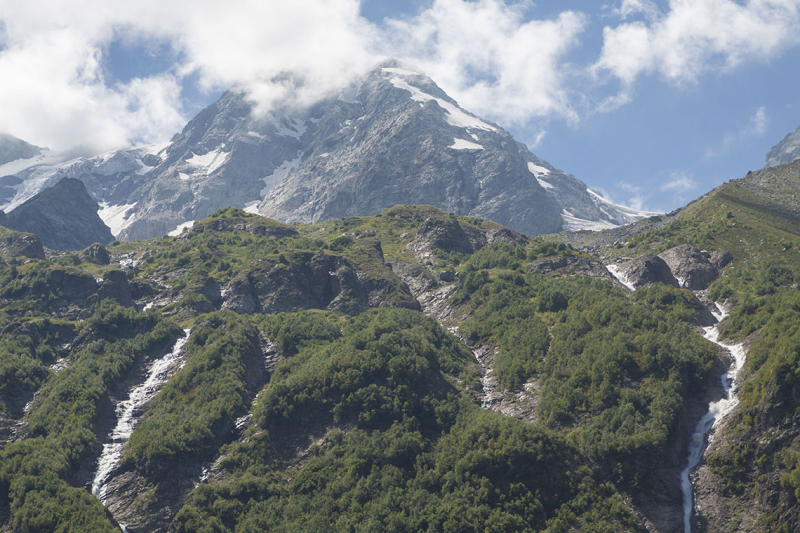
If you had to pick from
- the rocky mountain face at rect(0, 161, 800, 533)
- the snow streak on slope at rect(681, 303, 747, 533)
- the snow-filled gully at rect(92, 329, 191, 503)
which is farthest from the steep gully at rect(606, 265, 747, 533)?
the snow-filled gully at rect(92, 329, 191, 503)

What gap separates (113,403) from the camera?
153500 mm

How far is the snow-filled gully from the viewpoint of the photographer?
130 m

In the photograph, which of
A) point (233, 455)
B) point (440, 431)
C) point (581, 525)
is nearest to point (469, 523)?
point (581, 525)

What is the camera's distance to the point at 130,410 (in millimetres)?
152875

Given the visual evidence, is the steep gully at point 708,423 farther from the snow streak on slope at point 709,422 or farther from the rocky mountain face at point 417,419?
the rocky mountain face at point 417,419

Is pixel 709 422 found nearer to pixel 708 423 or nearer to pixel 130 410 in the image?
pixel 708 423

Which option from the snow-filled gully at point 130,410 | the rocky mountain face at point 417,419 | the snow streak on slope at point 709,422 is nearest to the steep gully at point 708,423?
the snow streak on slope at point 709,422

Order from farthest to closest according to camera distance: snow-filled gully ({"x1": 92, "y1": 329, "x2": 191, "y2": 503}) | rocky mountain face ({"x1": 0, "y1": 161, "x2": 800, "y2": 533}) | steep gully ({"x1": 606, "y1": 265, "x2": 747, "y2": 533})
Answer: snow-filled gully ({"x1": 92, "y1": 329, "x2": 191, "y2": 503}) < rocky mountain face ({"x1": 0, "y1": 161, "x2": 800, "y2": 533}) < steep gully ({"x1": 606, "y1": 265, "x2": 747, "y2": 533})

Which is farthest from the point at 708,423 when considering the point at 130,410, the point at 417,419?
the point at 130,410

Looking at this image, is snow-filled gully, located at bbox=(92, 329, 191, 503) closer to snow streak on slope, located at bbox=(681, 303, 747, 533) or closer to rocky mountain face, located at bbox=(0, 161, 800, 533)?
rocky mountain face, located at bbox=(0, 161, 800, 533)

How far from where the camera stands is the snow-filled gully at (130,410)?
427ft

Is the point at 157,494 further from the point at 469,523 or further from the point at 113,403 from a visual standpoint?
the point at 469,523

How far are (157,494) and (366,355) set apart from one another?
169 feet

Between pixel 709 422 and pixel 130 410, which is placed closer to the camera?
pixel 709 422
